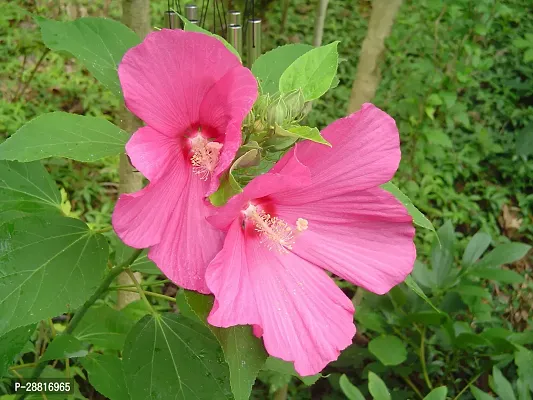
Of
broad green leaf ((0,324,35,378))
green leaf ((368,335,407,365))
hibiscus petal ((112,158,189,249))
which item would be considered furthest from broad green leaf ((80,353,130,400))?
green leaf ((368,335,407,365))

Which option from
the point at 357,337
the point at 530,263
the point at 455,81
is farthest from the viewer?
the point at 530,263

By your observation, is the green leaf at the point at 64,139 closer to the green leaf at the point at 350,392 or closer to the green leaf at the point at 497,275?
the green leaf at the point at 350,392

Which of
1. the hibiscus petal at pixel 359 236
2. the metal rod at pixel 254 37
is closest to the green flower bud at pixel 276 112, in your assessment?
the hibiscus petal at pixel 359 236

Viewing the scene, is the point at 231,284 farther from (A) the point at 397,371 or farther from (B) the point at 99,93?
(B) the point at 99,93

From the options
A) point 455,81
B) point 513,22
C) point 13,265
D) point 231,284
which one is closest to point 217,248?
point 231,284

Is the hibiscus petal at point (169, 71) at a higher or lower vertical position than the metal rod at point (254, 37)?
higher

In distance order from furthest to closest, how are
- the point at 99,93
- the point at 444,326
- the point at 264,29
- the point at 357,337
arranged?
the point at 264,29 → the point at 99,93 → the point at 357,337 → the point at 444,326

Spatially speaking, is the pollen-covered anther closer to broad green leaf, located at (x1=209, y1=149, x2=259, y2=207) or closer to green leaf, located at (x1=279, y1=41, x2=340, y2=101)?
broad green leaf, located at (x1=209, y1=149, x2=259, y2=207)
